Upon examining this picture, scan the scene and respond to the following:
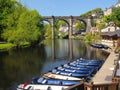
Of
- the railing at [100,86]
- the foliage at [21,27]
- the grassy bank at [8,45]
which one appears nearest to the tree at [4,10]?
the foliage at [21,27]

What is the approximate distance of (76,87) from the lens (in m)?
12.1

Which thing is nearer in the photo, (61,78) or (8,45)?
(61,78)

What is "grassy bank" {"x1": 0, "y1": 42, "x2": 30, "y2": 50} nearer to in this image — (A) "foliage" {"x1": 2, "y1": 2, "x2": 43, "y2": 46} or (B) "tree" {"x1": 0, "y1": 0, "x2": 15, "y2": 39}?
(A) "foliage" {"x1": 2, "y1": 2, "x2": 43, "y2": 46}

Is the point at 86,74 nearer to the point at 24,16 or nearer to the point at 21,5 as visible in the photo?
the point at 24,16

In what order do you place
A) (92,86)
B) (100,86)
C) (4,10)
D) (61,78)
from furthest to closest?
(4,10) < (61,78) < (100,86) < (92,86)

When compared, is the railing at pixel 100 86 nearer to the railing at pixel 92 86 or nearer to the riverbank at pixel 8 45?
the railing at pixel 92 86

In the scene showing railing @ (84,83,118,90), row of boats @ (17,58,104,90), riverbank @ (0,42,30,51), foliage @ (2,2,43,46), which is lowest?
row of boats @ (17,58,104,90)

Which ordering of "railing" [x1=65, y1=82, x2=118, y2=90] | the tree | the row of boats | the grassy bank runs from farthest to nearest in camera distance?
the tree < the grassy bank < the row of boats < "railing" [x1=65, y1=82, x2=118, y2=90]

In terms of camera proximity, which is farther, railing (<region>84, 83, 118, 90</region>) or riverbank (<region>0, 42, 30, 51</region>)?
riverbank (<region>0, 42, 30, 51</region>)

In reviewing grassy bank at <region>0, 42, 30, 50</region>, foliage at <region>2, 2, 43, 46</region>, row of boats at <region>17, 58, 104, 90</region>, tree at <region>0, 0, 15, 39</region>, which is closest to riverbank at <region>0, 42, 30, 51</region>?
grassy bank at <region>0, 42, 30, 50</region>

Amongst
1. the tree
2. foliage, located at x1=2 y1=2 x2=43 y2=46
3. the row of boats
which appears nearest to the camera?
the row of boats

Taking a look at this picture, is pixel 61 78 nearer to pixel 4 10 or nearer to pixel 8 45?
pixel 8 45

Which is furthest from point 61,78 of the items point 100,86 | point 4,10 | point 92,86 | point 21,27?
point 4,10

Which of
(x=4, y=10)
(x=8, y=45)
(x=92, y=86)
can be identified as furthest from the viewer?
(x=4, y=10)
